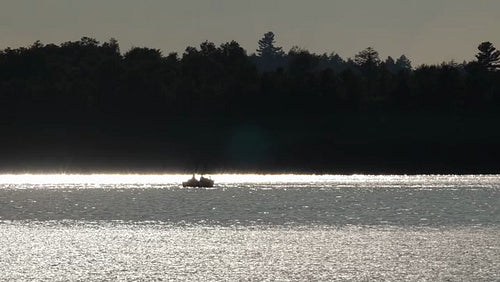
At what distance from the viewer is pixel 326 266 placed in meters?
97.4

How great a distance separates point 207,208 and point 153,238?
2315 inches

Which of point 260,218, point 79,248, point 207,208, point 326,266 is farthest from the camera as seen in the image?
point 207,208

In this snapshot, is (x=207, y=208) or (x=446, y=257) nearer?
(x=446, y=257)

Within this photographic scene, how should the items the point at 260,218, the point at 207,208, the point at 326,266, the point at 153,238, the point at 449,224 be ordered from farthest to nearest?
the point at 207,208 < the point at 260,218 < the point at 449,224 < the point at 153,238 < the point at 326,266

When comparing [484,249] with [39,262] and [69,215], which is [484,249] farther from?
[69,215]

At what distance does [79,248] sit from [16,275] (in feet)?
72.0

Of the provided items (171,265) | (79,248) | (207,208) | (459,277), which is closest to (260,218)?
(207,208)

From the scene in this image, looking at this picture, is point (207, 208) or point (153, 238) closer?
point (153, 238)

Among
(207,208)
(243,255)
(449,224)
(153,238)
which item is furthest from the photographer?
(207,208)

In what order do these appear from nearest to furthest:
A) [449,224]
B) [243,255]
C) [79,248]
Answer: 1. [243,255]
2. [79,248]
3. [449,224]

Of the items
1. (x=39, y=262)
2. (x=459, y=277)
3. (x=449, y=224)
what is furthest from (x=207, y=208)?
(x=459, y=277)

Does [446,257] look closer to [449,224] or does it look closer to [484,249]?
[484,249]

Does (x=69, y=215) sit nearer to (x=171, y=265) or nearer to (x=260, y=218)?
(x=260, y=218)

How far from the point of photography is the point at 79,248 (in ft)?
373
